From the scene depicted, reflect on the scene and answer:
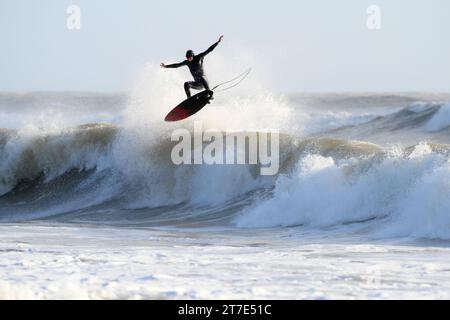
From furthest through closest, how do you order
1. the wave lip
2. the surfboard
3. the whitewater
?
the surfboard
the wave lip
the whitewater

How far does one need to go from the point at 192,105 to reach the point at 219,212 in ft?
6.74

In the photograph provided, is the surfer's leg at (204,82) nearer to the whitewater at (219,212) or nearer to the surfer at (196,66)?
the surfer at (196,66)

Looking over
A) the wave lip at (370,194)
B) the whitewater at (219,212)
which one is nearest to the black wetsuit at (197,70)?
the whitewater at (219,212)

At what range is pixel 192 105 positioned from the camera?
1642cm

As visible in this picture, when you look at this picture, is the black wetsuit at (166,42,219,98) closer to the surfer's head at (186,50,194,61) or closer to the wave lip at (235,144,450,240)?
the surfer's head at (186,50,194,61)

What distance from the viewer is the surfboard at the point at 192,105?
15.3 metres

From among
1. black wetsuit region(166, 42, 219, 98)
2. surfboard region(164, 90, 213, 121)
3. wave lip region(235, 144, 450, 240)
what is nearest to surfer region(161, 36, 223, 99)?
black wetsuit region(166, 42, 219, 98)

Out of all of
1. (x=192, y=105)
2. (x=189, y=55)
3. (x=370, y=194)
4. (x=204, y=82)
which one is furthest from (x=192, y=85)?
(x=370, y=194)

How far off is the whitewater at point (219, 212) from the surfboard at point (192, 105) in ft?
6.07

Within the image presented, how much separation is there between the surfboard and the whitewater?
1.85m

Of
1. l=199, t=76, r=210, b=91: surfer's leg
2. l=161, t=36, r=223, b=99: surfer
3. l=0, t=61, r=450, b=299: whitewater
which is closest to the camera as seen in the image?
l=0, t=61, r=450, b=299: whitewater

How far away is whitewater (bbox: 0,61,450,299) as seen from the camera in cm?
907

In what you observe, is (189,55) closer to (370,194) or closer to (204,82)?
(204,82)
